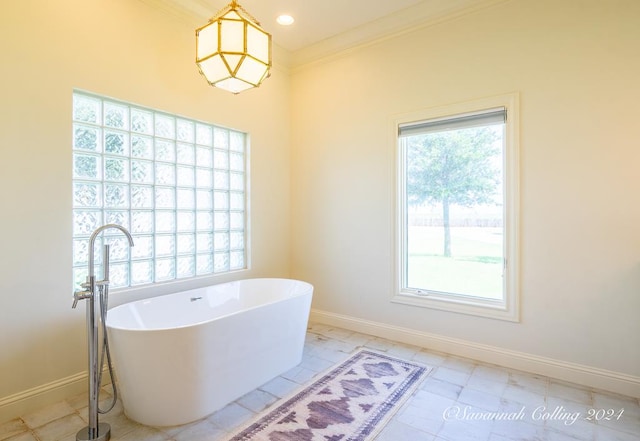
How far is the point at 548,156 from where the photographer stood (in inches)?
101

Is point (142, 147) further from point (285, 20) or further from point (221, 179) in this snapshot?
point (285, 20)

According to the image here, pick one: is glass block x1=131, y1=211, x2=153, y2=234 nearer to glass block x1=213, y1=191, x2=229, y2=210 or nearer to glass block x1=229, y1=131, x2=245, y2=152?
glass block x1=213, y1=191, x2=229, y2=210

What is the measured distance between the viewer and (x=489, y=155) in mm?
2908

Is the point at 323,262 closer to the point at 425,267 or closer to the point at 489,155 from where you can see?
the point at 425,267

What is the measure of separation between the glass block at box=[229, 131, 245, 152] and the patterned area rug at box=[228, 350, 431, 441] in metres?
2.37

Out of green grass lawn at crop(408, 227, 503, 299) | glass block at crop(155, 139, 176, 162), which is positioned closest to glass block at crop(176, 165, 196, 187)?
glass block at crop(155, 139, 176, 162)

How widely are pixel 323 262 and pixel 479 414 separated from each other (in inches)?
84.3

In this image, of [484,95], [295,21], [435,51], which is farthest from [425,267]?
[295,21]

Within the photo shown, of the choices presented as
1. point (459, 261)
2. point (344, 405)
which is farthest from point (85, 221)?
point (459, 261)

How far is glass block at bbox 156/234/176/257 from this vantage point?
2861mm

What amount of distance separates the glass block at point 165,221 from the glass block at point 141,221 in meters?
0.06

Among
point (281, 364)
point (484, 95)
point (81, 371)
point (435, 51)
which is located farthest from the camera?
point (435, 51)

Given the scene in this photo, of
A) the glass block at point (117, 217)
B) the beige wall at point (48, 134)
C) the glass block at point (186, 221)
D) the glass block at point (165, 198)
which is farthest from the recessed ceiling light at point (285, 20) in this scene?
the glass block at point (117, 217)

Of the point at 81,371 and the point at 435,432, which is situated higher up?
the point at 81,371
